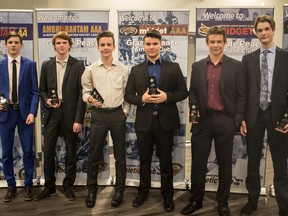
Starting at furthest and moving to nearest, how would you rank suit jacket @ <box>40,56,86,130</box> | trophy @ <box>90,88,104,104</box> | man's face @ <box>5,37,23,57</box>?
suit jacket @ <box>40,56,86,130</box>
man's face @ <box>5,37,23,57</box>
trophy @ <box>90,88,104,104</box>

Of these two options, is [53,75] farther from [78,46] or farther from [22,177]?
[22,177]

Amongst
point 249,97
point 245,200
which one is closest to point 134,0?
point 249,97

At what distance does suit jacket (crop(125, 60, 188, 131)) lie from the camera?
314 cm

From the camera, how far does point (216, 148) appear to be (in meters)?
3.09

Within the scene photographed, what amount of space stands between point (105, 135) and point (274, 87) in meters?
1.67

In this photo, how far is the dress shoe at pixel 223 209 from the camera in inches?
124

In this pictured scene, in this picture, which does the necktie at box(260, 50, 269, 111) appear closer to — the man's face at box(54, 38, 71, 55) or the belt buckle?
the man's face at box(54, 38, 71, 55)

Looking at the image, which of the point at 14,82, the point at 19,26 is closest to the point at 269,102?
the point at 14,82

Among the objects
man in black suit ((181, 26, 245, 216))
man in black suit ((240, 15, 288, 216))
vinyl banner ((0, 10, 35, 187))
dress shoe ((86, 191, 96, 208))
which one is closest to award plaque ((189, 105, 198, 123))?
man in black suit ((181, 26, 245, 216))

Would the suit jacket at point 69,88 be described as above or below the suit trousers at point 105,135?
above

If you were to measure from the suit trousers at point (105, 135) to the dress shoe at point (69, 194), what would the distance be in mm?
300

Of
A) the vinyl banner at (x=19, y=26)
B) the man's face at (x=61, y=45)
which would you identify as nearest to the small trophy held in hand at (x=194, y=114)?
the man's face at (x=61, y=45)

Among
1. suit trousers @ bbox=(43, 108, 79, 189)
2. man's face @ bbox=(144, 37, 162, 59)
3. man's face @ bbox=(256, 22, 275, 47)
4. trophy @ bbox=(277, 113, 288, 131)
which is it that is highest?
man's face @ bbox=(256, 22, 275, 47)

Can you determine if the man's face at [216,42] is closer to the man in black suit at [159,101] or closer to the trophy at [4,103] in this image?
the man in black suit at [159,101]
